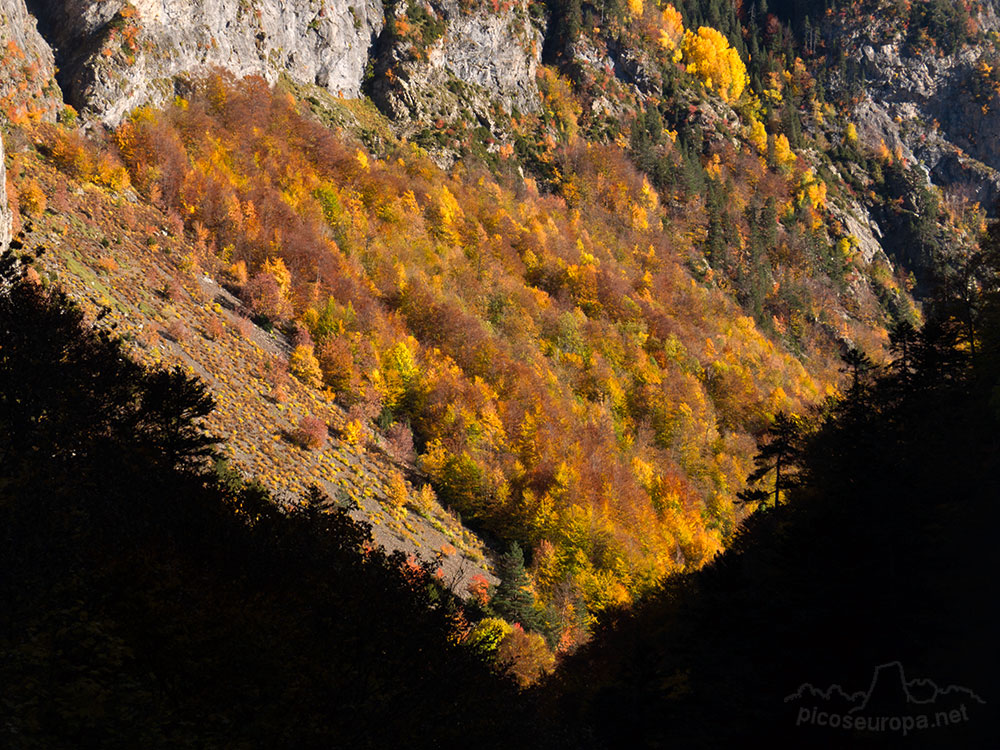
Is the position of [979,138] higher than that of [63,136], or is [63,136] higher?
[979,138]

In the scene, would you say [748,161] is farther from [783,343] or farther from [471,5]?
[471,5]

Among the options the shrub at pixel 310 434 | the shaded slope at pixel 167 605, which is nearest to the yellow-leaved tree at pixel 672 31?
the shrub at pixel 310 434

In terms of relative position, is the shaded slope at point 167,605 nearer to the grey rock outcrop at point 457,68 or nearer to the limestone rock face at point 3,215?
the limestone rock face at point 3,215

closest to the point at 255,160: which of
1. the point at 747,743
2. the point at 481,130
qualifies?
the point at 481,130

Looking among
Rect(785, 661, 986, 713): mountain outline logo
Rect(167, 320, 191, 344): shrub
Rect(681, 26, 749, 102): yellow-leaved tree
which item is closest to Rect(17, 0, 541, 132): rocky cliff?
Rect(167, 320, 191, 344): shrub

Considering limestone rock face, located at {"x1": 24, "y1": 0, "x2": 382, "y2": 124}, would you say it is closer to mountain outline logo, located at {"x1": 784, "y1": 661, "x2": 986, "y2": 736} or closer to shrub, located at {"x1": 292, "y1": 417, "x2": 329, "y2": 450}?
shrub, located at {"x1": 292, "y1": 417, "x2": 329, "y2": 450}

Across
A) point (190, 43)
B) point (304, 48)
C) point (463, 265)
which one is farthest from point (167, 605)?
point (304, 48)
